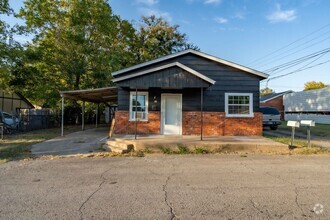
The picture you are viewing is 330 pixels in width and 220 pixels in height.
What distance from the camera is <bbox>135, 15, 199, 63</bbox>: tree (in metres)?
35.5

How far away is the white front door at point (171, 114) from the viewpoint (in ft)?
46.9

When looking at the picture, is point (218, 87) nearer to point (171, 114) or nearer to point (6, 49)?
point (171, 114)

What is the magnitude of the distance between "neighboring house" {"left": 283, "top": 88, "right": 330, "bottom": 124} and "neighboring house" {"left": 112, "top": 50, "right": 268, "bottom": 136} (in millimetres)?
21030

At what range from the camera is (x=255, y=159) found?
29.8 ft

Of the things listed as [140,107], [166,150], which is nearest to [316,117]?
[140,107]

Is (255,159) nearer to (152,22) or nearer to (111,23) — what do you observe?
(111,23)

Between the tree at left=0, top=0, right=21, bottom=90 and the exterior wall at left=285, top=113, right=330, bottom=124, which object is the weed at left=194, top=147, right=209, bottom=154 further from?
the exterior wall at left=285, top=113, right=330, bottom=124

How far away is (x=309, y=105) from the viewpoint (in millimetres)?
35500

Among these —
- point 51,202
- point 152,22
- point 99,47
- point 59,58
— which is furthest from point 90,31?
point 51,202

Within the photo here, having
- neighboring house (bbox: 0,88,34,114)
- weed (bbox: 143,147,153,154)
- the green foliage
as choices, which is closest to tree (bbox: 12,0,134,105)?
the green foliage

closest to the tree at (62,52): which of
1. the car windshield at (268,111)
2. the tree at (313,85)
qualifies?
the car windshield at (268,111)

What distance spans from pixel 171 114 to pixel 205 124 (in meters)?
1.86

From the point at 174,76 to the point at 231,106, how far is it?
3.97 meters

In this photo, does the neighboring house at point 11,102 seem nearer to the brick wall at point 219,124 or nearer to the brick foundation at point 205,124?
the brick foundation at point 205,124
